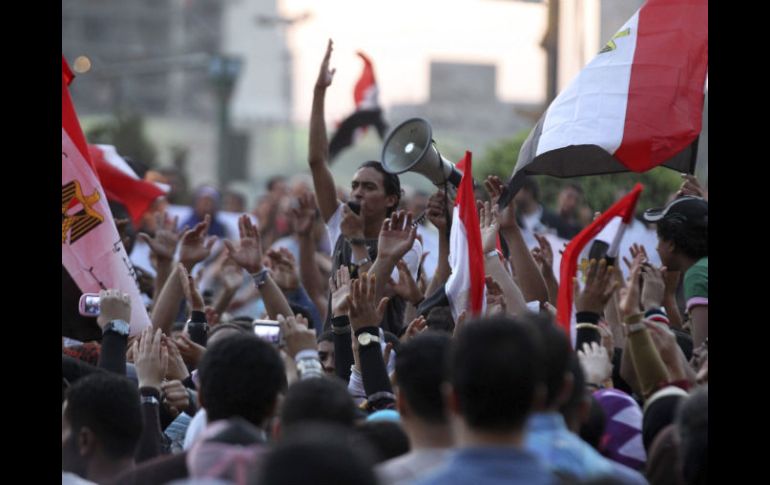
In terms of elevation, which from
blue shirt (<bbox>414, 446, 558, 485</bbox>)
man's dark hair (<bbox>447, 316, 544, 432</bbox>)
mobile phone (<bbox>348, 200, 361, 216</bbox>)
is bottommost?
mobile phone (<bbox>348, 200, 361, 216</bbox>)

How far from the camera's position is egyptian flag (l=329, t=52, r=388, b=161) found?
12867mm

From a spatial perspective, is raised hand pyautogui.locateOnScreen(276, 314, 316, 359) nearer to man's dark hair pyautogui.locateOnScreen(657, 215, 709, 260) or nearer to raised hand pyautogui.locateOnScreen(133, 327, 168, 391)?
raised hand pyautogui.locateOnScreen(133, 327, 168, 391)

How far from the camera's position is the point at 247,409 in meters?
4.69

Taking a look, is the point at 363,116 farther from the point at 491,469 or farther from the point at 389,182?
the point at 491,469

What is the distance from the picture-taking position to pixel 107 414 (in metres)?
4.75

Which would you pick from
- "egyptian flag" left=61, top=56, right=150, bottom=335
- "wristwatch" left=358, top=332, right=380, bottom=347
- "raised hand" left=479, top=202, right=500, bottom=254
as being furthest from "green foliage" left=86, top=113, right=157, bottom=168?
"wristwatch" left=358, top=332, right=380, bottom=347

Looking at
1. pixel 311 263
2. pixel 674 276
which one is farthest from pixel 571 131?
pixel 311 263

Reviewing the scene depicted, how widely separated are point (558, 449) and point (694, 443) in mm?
470

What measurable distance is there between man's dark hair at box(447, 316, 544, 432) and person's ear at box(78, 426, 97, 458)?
1468mm

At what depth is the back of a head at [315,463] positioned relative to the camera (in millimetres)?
3363
